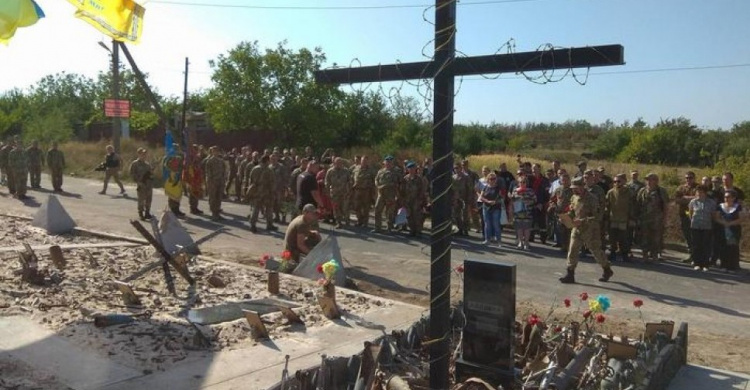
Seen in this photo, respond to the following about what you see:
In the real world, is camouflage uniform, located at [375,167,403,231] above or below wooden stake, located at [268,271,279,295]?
above

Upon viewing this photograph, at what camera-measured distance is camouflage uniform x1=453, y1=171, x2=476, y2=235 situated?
15.0m

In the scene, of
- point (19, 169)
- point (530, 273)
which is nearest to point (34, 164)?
point (19, 169)

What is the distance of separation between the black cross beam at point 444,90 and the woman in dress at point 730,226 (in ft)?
31.3

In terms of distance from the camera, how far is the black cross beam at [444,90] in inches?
149

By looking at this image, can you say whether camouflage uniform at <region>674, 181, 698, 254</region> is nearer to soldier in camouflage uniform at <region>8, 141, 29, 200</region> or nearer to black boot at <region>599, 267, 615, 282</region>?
black boot at <region>599, 267, 615, 282</region>

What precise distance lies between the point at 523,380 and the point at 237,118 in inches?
1091

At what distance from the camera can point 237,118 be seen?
3155 centimetres

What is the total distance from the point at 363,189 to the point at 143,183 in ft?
17.0

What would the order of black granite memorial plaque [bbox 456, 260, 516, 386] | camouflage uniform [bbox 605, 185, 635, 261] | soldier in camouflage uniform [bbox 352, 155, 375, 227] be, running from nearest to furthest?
black granite memorial plaque [bbox 456, 260, 516, 386], camouflage uniform [bbox 605, 185, 635, 261], soldier in camouflage uniform [bbox 352, 155, 375, 227]

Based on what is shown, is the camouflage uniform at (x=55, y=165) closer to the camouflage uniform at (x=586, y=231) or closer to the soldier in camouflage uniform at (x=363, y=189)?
the soldier in camouflage uniform at (x=363, y=189)

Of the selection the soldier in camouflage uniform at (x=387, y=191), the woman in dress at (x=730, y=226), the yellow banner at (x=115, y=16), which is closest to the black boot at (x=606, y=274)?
the woman in dress at (x=730, y=226)

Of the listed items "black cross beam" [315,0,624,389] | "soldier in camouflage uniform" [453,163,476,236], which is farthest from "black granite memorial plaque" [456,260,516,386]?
"soldier in camouflage uniform" [453,163,476,236]

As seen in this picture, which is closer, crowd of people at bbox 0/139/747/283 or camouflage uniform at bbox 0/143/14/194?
crowd of people at bbox 0/139/747/283

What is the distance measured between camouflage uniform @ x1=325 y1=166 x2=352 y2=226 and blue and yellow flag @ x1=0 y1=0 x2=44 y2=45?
9.00 m
